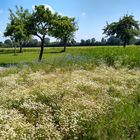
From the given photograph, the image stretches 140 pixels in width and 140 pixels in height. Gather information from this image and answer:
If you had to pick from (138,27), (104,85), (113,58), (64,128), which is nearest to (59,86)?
(104,85)

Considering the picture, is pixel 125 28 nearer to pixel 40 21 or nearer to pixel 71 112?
pixel 40 21

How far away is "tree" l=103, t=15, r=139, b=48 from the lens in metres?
59.1

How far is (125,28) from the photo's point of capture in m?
60.0

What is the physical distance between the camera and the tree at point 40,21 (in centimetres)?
3766

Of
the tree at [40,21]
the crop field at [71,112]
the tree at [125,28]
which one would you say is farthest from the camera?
the tree at [125,28]

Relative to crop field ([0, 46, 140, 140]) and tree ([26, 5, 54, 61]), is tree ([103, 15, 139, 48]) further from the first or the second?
crop field ([0, 46, 140, 140])

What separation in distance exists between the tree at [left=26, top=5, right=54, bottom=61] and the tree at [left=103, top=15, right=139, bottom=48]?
78.7 ft

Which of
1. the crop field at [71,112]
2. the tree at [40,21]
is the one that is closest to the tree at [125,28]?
the tree at [40,21]

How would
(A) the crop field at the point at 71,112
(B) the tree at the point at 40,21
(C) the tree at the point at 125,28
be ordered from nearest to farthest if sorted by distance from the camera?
(A) the crop field at the point at 71,112
(B) the tree at the point at 40,21
(C) the tree at the point at 125,28

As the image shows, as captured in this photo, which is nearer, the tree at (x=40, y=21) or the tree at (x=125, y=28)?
the tree at (x=40, y=21)

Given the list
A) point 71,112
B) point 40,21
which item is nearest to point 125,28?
point 40,21

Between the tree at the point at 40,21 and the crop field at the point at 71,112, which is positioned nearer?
the crop field at the point at 71,112

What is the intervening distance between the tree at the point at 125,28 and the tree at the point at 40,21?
2398cm

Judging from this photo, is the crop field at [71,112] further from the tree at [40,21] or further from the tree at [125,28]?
the tree at [125,28]
